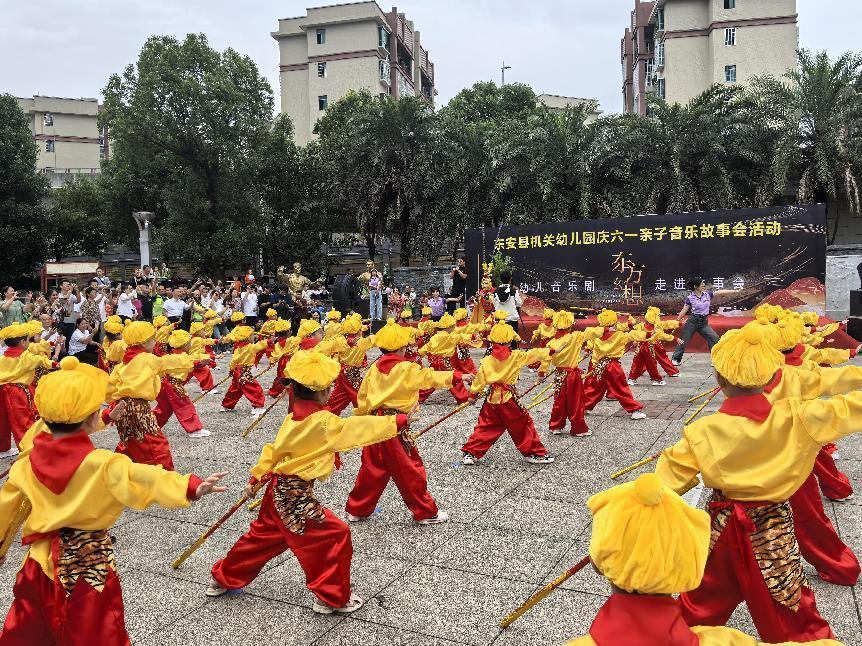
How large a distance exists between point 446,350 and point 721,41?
34050 millimetres

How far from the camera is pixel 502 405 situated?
6.68 m

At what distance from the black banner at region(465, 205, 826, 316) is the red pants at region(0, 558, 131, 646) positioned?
1524 cm

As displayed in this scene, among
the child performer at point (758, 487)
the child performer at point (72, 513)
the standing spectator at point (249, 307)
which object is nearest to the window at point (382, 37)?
the standing spectator at point (249, 307)

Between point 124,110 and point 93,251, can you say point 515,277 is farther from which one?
point 93,251

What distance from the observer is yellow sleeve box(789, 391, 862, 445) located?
9.35ft

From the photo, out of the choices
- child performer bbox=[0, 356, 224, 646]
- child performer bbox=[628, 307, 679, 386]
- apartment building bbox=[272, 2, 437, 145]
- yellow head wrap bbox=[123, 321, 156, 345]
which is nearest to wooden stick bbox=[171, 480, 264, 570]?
child performer bbox=[0, 356, 224, 646]

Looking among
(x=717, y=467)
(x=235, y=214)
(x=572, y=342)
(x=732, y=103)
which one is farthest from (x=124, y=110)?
(x=717, y=467)

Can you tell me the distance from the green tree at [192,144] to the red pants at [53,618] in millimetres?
24243

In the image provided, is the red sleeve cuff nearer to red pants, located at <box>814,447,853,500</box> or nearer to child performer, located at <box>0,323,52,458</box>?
red pants, located at <box>814,447,853,500</box>

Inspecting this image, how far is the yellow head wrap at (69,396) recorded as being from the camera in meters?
3.02

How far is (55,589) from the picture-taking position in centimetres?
290

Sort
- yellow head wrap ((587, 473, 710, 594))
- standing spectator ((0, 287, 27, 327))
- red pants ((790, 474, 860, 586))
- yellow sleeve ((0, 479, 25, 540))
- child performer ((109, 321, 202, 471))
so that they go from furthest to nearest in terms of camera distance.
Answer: standing spectator ((0, 287, 27, 327)), child performer ((109, 321, 202, 471)), red pants ((790, 474, 860, 586)), yellow sleeve ((0, 479, 25, 540)), yellow head wrap ((587, 473, 710, 594))

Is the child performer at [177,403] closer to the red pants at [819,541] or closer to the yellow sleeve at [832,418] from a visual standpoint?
the red pants at [819,541]

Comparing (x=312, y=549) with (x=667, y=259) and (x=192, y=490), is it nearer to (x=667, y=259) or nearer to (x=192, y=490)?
(x=192, y=490)
